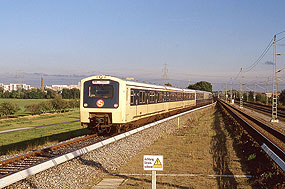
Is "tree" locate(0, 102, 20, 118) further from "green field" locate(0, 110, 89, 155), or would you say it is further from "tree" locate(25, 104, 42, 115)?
"green field" locate(0, 110, 89, 155)

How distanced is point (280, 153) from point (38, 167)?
24.9 feet

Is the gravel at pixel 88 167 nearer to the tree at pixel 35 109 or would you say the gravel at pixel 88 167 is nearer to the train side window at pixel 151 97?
the train side window at pixel 151 97

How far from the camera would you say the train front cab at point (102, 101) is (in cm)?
1538

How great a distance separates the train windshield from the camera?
50.9ft

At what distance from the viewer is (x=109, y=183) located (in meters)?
9.16

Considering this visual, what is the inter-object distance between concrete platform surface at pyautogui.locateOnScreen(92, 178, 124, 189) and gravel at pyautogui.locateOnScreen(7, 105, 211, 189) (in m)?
0.26

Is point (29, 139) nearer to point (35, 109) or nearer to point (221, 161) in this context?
point (221, 161)

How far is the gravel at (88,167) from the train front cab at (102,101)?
4.53ft

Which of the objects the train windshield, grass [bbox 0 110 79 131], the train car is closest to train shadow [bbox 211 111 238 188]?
the train car

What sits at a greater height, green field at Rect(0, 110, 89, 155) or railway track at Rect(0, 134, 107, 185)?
railway track at Rect(0, 134, 107, 185)

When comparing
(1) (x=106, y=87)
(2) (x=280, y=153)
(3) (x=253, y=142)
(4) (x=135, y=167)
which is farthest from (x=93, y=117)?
(2) (x=280, y=153)

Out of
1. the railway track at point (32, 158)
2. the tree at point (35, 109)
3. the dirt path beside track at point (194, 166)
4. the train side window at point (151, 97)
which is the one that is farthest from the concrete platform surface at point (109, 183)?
the tree at point (35, 109)

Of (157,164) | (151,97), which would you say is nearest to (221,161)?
(157,164)

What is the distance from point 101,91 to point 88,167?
6.20 m
